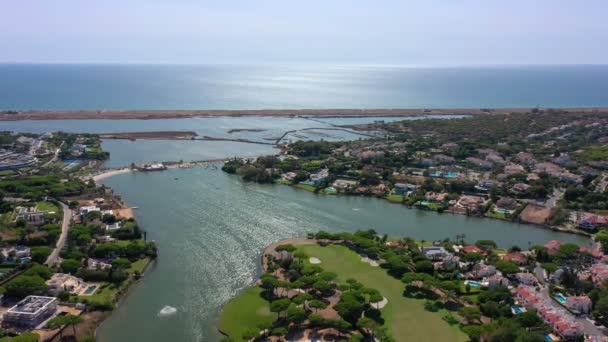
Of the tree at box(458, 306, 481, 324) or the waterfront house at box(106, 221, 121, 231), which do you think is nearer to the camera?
the tree at box(458, 306, 481, 324)

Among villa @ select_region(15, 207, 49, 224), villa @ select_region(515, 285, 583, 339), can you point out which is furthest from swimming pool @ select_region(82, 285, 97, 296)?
villa @ select_region(515, 285, 583, 339)

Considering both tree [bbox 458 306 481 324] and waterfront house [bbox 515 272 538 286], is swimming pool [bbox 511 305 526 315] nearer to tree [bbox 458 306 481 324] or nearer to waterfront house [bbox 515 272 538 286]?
tree [bbox 458 306 481 324]

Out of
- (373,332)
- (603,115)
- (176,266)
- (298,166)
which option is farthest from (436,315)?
(603,115)

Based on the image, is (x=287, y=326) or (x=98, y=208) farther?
(x=98, y=208)

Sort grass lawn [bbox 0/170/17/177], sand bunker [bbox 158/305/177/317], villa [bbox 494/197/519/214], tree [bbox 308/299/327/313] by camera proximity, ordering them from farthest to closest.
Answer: grass lawn [bbox 0/170/17/177]
villa [bbox 494/197/519/214]
sand bunker [bbox 158/305/177/317]
tree [bbox 308/299/327/313]

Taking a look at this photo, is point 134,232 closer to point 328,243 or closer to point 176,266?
point 176,266

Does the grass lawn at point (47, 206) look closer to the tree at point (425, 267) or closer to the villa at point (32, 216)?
the villa at point (32, 216)
